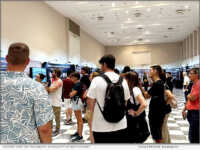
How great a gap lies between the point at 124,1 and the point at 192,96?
19.8 ft

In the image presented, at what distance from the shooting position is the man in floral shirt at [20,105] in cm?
146

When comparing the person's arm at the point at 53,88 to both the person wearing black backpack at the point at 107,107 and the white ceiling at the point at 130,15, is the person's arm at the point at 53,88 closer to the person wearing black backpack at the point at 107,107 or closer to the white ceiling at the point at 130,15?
the person wearing black backpack at the point at 107,107

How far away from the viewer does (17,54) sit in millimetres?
1432

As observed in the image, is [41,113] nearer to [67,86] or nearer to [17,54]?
[17,54]

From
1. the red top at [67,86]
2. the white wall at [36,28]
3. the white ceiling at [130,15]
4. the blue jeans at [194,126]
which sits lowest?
the blue jeans at [194,126]

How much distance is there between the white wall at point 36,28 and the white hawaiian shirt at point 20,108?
14.2 ft

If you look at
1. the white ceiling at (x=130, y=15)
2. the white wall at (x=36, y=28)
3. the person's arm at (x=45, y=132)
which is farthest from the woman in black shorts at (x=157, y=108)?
the white ceiling at (x=130, y=15)

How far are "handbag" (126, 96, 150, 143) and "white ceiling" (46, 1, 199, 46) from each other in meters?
6.36

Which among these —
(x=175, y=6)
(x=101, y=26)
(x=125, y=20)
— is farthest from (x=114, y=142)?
(x=101, y=26)

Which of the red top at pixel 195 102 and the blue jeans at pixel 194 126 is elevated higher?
the red top at pixel 195 102

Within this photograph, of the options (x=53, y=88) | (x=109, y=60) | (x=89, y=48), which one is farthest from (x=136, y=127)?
(x=89, y=48)

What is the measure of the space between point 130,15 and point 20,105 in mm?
9019

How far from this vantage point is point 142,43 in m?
18.6

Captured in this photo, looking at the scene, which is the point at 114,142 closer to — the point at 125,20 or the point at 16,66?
the point at 16,66
